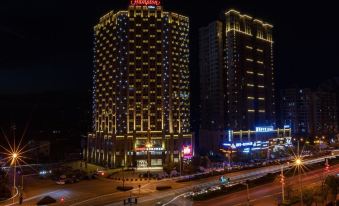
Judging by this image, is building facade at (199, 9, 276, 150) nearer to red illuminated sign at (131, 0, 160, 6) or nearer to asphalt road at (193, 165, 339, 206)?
red illuminated sign at (131, 0, 160, 6)

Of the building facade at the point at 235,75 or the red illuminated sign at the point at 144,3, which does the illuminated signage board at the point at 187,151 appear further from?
the red illuminated sign at the point at 144,3

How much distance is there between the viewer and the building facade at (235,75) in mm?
141625

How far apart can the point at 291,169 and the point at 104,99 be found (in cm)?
6935

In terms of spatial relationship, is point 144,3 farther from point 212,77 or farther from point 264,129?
point 264,129

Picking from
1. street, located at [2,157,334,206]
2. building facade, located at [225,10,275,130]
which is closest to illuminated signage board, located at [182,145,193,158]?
building facade, located at [225,10,275,130]

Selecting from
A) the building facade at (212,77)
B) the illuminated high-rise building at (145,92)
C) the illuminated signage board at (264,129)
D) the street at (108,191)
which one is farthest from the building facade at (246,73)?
the street at (108,191)

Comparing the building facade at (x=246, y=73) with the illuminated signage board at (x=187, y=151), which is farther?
the building facade at (x=246, y=73)

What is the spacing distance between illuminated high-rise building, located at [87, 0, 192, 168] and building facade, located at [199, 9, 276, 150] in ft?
78.0

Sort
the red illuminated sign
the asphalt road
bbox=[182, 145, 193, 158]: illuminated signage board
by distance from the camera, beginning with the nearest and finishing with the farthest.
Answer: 1. the asphalt road
2. bbox=[182, 145, 193, 158]: illuminated signage board
3. the red illuminated sign

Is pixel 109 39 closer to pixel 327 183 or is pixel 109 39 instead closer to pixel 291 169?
pixel 291 169

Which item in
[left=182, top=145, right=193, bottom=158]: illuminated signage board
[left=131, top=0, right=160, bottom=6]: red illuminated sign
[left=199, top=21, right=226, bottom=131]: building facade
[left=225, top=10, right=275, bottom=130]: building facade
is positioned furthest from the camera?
[left=199, top=21, right=226, bottom=131]: building facade

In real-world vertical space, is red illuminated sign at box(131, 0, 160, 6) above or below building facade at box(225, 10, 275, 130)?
above

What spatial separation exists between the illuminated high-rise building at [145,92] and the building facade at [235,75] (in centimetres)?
2378

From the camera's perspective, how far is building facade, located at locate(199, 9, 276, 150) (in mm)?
141625
